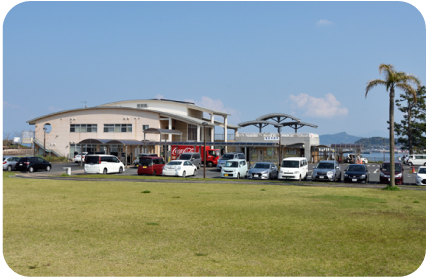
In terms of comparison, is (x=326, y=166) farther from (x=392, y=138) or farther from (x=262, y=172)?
(x=392, y=138)

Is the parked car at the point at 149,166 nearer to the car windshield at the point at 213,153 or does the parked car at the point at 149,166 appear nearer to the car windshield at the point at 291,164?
the car windshield at the point at 291,164

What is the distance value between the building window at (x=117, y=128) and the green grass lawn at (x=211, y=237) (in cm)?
4509

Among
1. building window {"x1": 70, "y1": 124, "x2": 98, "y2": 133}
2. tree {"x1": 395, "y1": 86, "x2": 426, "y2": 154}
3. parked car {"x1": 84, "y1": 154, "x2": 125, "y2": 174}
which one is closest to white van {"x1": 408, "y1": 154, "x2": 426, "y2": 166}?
tree {"x1": 395, "y1": 86, "x2": 426, "y2": 154}

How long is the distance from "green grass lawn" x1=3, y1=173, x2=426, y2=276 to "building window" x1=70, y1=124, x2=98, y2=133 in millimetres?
47433

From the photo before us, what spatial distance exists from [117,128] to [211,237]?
53109mm

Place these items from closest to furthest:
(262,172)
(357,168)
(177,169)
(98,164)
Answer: (357,168)
(262,172)
(177,169)
(98,164)

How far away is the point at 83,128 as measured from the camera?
6128 cm

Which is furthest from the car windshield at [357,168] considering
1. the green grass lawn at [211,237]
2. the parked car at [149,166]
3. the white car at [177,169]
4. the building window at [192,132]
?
the building window at [192,132]

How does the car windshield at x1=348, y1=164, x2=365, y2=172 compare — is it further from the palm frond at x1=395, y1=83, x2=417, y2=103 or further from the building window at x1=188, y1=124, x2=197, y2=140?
the building window at x1=188, y1=124, x2=197, y2=140

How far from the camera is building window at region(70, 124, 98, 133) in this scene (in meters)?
60.9

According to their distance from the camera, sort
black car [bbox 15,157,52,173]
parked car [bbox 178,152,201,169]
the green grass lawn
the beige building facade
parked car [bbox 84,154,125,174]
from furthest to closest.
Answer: the beige building facade < parked car [bbox 178,152,201,169] < black car [bbox 15,157,52,173] < parked car [bbox 84,154,125,174] < the green grass lawn

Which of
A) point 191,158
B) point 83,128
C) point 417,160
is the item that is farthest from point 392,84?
point 83,128

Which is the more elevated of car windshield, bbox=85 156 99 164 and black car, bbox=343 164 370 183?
car windshield, bbox=85 156 99 164

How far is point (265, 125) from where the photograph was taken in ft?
211
